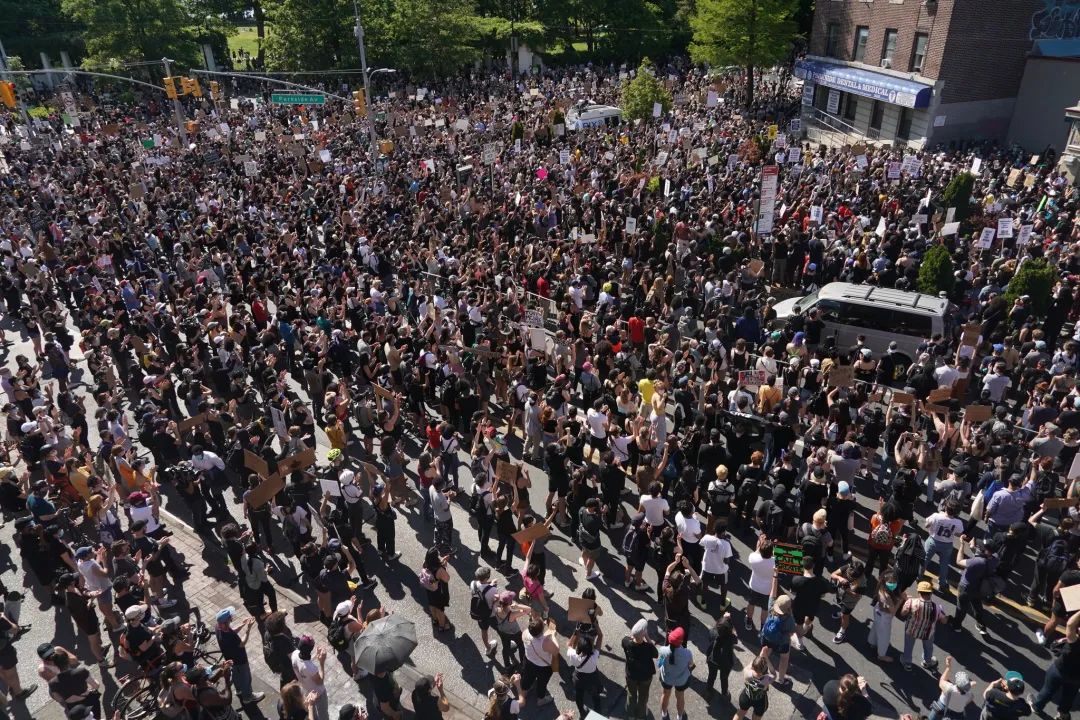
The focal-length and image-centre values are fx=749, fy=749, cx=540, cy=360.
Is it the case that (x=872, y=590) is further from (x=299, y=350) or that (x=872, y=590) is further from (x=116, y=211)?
(x=116, y=211)

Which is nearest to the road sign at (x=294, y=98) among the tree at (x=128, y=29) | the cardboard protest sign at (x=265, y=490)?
the cardboard protest sign at (x=265, y=490)

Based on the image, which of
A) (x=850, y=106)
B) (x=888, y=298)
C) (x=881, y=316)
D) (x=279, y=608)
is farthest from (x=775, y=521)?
(x=850, y=106)

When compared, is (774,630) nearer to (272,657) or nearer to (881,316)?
(272,657)

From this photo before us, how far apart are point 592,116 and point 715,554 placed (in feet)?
110

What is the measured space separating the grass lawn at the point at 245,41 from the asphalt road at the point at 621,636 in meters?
89.3

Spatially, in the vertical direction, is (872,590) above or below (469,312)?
below

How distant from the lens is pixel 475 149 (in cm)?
3156

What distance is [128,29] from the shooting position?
59594mm

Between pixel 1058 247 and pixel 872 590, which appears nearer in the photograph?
pixel 872 590

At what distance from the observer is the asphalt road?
26.7ft

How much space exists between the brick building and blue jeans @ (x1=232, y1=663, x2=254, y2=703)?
117 ft

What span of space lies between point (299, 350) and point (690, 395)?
27.7 ft

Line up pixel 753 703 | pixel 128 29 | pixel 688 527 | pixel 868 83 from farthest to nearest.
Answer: pixel 128 29 → pixel 868 83 → pixel 688 527 → pixel 753 703

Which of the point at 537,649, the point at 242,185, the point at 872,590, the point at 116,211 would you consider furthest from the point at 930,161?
the point at 116,211
